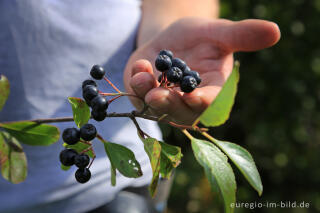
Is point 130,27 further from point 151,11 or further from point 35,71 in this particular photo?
point 35,71

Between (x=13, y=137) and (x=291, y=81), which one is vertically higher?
(x=13, y=137)

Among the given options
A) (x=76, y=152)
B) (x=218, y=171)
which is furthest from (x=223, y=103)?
(x=76, y=152)

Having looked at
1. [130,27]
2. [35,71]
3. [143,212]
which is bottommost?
[143,212]

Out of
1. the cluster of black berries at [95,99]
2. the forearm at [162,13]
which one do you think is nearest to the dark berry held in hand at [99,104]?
the cluster of black berries at [95,99]

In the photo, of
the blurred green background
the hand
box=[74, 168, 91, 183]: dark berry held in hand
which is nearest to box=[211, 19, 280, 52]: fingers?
the hand

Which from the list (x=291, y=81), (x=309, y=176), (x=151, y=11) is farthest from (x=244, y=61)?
(x=151, y=11)

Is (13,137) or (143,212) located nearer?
(13,137)

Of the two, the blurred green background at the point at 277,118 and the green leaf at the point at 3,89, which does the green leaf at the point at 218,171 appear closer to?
the green leaf at the point at 3,89
